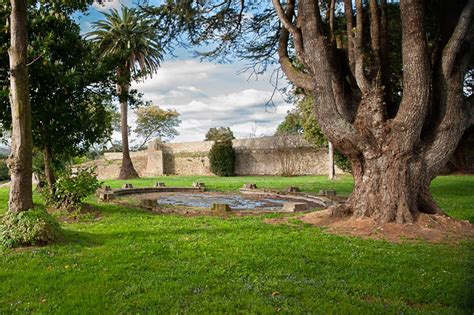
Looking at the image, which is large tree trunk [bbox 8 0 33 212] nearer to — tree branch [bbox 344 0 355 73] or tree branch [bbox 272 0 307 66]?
tree branch [bbox 272 0 307 66]

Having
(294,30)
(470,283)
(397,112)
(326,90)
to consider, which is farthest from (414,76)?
(470,283)

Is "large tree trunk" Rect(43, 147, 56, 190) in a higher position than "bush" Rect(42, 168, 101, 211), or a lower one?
higher

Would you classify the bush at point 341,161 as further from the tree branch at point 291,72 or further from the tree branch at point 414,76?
the tree branch at point 414,76

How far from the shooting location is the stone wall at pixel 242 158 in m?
25.8

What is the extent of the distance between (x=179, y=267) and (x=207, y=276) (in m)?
0.47

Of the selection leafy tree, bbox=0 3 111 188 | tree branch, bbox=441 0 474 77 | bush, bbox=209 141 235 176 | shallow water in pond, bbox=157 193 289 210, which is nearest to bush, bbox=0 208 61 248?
leafy tree, bbox=0 3 111 188

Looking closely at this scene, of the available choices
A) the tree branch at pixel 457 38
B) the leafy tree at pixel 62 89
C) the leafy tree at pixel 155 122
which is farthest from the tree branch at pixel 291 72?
the leafy tree at pixel 155 122

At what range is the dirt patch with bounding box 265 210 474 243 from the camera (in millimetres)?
5562

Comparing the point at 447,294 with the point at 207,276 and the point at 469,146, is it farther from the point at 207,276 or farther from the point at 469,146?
the point at 469,146

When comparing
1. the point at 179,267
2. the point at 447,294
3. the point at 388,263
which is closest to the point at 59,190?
the point at 179,267

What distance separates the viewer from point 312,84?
6.78m

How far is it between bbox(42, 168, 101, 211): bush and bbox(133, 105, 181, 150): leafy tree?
3731cm

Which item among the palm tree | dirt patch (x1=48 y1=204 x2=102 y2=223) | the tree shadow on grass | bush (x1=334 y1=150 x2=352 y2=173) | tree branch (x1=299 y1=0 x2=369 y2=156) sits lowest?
the tree shadow on grass

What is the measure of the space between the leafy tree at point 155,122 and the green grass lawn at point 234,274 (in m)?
40.4
